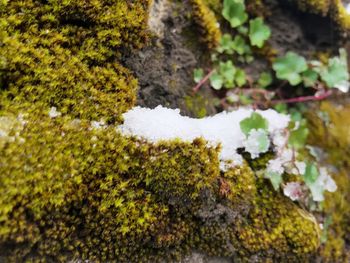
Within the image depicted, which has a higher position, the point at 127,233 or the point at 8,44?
the point at 8,44

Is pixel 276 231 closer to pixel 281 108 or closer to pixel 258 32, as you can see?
pixel 281 108

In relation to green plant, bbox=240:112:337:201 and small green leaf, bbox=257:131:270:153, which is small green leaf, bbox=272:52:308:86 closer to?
green plant, bbox=240:112:337:201

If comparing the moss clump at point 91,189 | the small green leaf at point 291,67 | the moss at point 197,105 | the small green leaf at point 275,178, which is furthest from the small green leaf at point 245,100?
the moss clump at point 91,189

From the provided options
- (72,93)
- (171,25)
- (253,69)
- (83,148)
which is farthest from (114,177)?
(253,69)

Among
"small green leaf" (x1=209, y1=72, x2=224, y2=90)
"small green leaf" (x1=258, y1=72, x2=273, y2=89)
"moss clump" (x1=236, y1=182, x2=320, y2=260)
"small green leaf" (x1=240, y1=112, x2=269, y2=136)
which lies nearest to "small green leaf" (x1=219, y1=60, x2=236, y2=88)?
"small green leaf" (x1=209, y1=72, x2=224, y2=90)

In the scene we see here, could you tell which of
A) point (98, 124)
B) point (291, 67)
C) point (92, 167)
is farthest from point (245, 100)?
point (92, 167)

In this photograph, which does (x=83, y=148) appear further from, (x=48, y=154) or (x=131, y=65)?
(x=131, y=65)
